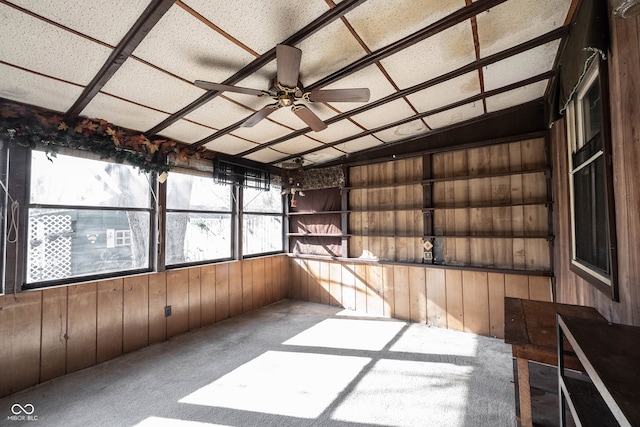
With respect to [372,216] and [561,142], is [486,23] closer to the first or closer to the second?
[561,142]

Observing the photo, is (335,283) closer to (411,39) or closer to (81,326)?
(81,326)

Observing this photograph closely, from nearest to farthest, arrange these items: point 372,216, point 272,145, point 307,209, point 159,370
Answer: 1. point 159,370
2. point 272,145
3. point 372,216
4. point 307,209

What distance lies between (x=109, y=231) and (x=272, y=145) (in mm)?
2215

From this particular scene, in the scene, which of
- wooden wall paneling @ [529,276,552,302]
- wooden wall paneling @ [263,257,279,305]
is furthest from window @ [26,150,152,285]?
wooden wall paneling @ [529,276,552,302]

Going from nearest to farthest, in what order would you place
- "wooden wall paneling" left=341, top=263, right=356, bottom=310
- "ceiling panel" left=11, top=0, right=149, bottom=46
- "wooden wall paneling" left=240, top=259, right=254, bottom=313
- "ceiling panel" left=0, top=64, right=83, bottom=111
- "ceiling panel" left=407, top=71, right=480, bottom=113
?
"ceiling panel" left=11, top=0, right=149, bottom=46 < "ceiling panel" left=0, top=64, right=83, bottom=111 < "ceiling panel" left=407, top=71, right=480, bottom=113 < "wooden wall paneling" left=240, top=259, right=254, bottom=313 < "wooden wall paneling" left=341, top=263, right=356, bottom=310

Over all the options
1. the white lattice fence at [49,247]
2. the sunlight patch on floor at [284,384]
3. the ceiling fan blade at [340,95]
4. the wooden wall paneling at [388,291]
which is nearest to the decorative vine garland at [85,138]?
the white lattice fence at [49,247]

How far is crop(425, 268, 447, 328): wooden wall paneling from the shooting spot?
372 centimetres

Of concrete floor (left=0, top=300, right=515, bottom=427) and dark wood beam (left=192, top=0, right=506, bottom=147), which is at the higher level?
dark wood beam (left=192, top=0, right=506, bottom=147)

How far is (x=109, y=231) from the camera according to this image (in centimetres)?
300

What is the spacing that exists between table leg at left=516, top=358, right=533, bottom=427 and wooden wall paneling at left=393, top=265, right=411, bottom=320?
273cm

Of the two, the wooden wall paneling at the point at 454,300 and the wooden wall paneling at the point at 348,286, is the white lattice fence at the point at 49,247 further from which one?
the wooden wall paneling at the point at 454,300

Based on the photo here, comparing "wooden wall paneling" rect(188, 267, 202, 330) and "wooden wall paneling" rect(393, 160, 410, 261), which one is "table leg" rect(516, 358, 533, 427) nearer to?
"wooden wall paneling" rect(393, 160, 410, 261)

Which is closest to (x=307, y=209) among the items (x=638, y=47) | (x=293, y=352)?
(x=293, y=352)

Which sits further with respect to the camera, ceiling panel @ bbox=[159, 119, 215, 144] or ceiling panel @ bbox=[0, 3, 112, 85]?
ceiling panel @ bbox=[159, 119, 215, 144]
